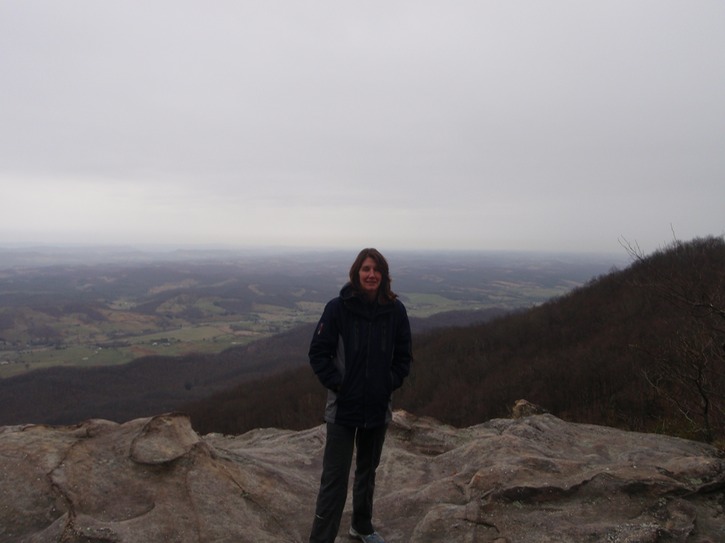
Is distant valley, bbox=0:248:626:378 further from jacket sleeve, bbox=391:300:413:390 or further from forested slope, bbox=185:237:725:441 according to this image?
jacket sleeve, bbox=391:300:413:390

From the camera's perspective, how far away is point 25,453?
6.22 metres

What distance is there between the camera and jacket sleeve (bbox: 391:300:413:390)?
5152 mm

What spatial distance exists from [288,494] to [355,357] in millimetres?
3356

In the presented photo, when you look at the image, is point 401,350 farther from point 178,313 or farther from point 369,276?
point 178,313

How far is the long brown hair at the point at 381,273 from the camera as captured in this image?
4941mm

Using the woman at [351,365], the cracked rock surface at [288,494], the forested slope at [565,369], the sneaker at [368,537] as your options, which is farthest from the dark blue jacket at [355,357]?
the forested slope at [565,369]

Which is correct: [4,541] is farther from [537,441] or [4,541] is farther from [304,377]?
[304,377]

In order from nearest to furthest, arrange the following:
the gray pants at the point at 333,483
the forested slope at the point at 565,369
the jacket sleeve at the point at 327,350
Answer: the jacket sleeve at the point at 327,350 < the gray pants at the point at 333,483 < the forested slope at the point at 565,369

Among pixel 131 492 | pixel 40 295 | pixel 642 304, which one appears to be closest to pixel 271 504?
pixel 131 492

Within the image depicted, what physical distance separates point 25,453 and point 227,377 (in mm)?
77616

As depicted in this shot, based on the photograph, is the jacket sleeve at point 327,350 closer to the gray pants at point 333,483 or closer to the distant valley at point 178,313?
the gray pants at point 333,483

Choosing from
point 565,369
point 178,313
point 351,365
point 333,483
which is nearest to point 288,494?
point 333,483

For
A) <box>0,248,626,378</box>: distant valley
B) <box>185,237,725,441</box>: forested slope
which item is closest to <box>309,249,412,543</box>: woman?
<box>185,237,725,441</box>: forested slope

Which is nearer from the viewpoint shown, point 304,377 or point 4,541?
point 4,541
